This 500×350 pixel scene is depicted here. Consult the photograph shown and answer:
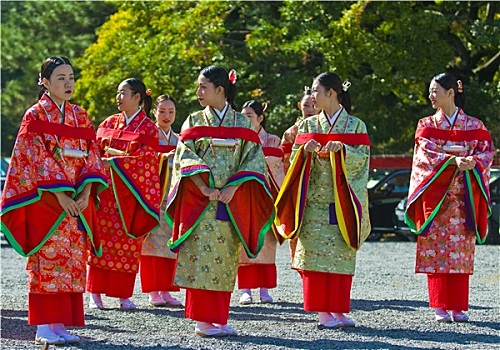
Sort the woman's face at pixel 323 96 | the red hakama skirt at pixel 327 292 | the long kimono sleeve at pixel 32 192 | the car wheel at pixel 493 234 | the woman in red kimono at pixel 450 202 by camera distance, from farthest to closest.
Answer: the car wheel at pixel 493 234 → the woman in red kimono at pixel 450 202 → the woman's face at pixel 323 96 → the red hakama skirt at pixel 327 292 → the long kimono sleeve at pixel 32 192

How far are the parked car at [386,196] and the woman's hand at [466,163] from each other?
10249 mm

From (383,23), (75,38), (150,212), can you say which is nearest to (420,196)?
(150,212)

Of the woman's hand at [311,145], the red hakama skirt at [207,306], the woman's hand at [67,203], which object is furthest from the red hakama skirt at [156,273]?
the woman's hand at [67,203]

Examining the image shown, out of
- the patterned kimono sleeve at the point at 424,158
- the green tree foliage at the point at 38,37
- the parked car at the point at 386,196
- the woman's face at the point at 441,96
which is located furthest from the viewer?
the green tree foliage at the point at 38,37

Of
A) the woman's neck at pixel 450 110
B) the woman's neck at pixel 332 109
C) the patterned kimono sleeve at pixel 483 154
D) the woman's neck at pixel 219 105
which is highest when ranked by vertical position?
the woman's neck at pixel 450 110

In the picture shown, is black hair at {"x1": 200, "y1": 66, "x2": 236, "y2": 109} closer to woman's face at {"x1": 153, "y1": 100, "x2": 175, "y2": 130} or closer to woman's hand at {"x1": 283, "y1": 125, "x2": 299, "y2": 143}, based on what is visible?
woman's face at {"x1": 153, "y1": 100, "x2": 175, "y2": 130}

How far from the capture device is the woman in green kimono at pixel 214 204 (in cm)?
718

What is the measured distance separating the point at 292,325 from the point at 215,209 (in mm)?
1238

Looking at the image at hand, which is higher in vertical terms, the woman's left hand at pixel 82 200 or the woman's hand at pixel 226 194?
the woman's hand at pixel 226 194

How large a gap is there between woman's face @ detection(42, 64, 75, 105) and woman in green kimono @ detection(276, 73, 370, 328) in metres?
1.81

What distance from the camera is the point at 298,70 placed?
68.4 feet

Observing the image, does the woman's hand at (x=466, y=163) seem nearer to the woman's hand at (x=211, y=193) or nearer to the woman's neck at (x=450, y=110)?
the woman's neck at (x=450, y=110)

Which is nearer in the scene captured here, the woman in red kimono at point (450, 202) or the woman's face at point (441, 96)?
the woman in red kimono at point (450, 202)

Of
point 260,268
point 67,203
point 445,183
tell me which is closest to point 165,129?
point 260,268
